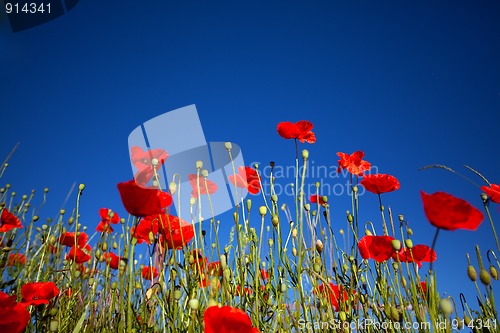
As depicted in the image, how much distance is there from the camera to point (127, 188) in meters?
1.24

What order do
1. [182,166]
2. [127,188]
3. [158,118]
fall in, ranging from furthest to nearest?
[158,118] < [182,166] < [127,188]

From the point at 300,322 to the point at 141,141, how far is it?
137 centimetres

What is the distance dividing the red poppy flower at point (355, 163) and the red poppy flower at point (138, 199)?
1282 mm

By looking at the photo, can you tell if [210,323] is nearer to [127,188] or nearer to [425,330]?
[127,188]

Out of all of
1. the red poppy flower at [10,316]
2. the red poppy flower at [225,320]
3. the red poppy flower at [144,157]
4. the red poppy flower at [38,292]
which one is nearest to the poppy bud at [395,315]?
the red poppy flower at [225,320]

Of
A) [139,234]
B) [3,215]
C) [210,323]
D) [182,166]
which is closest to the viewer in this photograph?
[210,323]

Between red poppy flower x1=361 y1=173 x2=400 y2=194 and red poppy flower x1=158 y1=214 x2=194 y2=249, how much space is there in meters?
0.99

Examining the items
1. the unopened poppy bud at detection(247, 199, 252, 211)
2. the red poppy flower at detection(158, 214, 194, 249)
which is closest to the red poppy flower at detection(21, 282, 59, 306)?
the red poppy flower at detection(158, 214, 194, 249)

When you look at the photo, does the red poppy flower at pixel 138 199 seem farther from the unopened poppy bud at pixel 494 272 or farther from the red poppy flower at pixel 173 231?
the unopened poppy bud at pixel 494 272

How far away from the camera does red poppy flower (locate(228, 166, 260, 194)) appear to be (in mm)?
2064

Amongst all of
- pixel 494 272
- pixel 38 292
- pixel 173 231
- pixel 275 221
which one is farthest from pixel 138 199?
pixel 494 272

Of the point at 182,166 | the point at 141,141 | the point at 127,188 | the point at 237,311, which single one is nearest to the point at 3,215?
the point at 141,141

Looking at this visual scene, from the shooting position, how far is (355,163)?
84.7 inches

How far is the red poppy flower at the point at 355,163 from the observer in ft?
6.98
